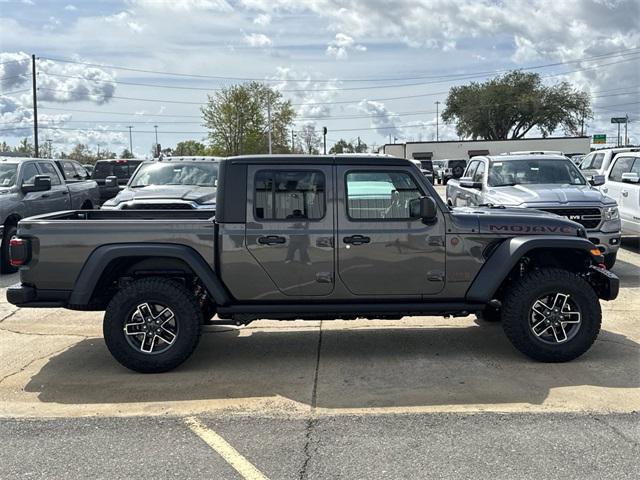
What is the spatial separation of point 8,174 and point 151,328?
7.22m

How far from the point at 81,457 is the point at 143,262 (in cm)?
195

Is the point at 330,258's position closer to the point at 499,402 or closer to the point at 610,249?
the point at 499,402

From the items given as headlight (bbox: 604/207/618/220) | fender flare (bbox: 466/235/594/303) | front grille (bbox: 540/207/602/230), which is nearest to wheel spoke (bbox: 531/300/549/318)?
fender flare (bbox: 466/235/594/303)

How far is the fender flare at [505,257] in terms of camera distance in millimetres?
5398

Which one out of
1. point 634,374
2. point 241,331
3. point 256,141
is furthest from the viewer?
point 256,141

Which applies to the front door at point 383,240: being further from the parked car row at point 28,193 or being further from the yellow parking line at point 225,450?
the parked car row at point 28,193

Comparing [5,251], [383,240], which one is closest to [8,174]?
[5,251]

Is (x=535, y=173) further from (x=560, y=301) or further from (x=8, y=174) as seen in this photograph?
(x=8, y=174)

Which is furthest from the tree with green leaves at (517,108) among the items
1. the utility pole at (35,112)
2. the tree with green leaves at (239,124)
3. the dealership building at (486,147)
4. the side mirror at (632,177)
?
the side mirror at (632,177)

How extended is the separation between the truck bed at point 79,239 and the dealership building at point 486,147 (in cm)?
5646

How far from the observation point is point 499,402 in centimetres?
469

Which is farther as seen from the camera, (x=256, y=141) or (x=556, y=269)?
(x=256, y=141)

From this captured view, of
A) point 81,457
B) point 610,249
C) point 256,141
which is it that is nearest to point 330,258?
point 81,457

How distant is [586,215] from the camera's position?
29.8ft
